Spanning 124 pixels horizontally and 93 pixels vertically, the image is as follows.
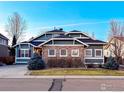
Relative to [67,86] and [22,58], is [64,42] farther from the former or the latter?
[67,86]

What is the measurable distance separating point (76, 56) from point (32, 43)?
1248cm

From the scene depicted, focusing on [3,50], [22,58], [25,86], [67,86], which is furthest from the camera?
[3,50]

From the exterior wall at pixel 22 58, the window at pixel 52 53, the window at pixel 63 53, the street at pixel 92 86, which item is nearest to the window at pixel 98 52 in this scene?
the window at pixel 63 53

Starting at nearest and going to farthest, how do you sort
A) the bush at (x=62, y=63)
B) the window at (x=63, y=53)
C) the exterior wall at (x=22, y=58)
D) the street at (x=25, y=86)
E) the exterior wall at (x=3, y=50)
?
the street at (x=25, y=86)
the bush at (x=62, y=63)
the window at (x=63, y=53)
the exterior wall at (x=22, y=58)
the exterior wall at (x=3, y=50)

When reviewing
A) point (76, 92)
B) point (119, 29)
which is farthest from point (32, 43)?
point (76, 92)

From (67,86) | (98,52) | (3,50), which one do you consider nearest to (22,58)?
(3,50)

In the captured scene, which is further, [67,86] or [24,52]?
[24,52]

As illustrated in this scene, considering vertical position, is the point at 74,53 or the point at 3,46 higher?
the point at 3,46

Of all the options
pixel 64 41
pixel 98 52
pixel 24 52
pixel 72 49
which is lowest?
pixel 98 52

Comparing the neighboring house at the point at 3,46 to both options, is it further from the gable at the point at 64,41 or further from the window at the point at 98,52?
the window at the point at 98,52

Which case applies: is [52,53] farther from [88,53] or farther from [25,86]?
[25,86]

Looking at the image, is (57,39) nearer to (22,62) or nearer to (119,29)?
(22,62)

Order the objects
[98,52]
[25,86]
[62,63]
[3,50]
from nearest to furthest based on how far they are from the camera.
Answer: [25,86]
[62,63]
[98,52]
[3,50]

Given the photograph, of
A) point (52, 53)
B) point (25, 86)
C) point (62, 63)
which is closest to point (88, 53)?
point (52, 53)
